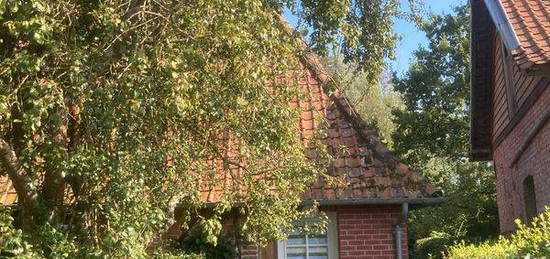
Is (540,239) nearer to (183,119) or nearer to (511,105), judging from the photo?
(183,119)

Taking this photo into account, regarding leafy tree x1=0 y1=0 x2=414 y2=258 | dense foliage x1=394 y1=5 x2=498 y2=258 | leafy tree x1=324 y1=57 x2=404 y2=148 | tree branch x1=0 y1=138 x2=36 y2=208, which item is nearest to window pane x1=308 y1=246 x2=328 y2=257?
leafy tree x1=0 y1=0 x2=414 y2=258

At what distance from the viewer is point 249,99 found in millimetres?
6887

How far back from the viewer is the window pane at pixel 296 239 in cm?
1169

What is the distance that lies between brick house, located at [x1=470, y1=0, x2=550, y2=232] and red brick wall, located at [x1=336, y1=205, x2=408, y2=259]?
2451 mm

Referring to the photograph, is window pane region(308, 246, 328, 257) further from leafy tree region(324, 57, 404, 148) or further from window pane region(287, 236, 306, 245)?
leafy tree region(324, 57, 404, 148)

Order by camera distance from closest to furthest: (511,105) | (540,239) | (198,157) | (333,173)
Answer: (540,239), (198,157), (333,173), (511,105)

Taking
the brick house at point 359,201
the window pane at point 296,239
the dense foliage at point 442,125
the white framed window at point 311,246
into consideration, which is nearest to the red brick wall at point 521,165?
the brick house at point 359,201

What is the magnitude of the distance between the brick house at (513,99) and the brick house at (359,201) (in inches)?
80.7

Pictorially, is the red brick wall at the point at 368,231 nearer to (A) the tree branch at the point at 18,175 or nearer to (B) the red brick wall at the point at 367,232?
(B) the red brick wall at the point at 367,232

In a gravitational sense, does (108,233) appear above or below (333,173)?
below

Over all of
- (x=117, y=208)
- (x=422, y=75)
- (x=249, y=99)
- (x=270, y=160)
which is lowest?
(x=117, y=208)

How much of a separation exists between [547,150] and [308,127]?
12.5ft

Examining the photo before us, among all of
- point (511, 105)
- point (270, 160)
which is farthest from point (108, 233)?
point (511, 105)

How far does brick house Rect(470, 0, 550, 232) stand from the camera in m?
9.84
